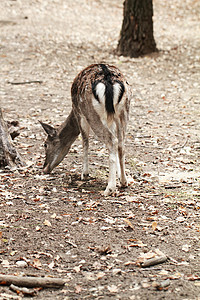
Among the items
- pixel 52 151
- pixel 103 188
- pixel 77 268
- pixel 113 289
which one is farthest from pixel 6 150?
pixel 113 289

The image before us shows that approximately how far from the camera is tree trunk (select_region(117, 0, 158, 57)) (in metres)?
12.2

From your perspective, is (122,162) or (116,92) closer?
(116,92)

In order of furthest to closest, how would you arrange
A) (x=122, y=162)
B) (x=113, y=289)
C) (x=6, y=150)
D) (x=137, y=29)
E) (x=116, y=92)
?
(x=137, y=29)
(x=6, y=150)
(x=122, y=162)
(x=116, y=92)
(x=113, y=289)

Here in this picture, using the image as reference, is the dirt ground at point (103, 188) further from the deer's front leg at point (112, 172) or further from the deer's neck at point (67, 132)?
the deer's neck at point (67, 132)

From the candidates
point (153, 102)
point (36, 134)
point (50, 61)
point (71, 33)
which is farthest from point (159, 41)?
point (36, 134)

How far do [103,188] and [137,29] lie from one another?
25.4ft

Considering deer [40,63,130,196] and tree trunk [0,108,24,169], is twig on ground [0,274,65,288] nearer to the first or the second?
deer [40,63,130,196]

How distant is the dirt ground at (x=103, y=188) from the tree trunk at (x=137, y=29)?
37 centimetres

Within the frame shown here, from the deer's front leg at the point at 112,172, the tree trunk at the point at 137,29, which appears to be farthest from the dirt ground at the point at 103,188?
the tree trunk at the point at 137,29

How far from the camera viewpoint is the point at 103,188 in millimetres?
5723

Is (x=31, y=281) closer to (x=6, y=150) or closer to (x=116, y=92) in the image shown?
(x=116, y=92)

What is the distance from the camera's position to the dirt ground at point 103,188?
12.3ft

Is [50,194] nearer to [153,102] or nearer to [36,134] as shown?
[36,134]

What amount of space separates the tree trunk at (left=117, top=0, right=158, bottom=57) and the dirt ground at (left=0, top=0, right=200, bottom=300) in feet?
1.22
